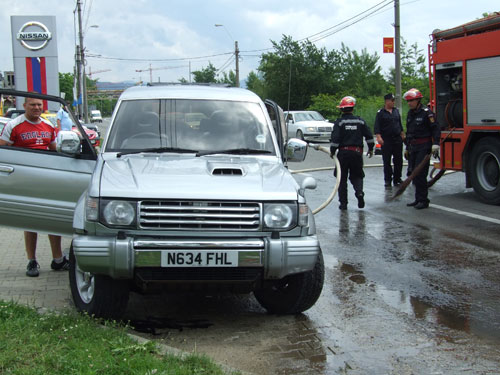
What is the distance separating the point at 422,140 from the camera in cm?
1112

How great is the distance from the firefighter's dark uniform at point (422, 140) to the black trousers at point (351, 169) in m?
0.94

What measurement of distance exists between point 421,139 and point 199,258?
25.0 ft

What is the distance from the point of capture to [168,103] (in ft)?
19.6

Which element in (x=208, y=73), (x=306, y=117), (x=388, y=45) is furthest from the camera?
(x=208, y=73)

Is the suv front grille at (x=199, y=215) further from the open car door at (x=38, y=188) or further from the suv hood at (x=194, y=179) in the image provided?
the open car door at (x=38, y=188)

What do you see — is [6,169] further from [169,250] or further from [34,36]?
[34,36]

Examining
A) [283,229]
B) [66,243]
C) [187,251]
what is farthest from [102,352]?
[66,243]

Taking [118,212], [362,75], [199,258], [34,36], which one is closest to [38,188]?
[118,212]

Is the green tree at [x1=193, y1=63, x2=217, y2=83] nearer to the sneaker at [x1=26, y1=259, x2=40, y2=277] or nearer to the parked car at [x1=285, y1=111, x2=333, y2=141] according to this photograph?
the parked car at [x1=285, y1=111, x2=333, y2=141]

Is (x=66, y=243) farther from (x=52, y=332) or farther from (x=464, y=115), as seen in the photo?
(x=464, y=115)

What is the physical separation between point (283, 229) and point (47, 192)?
92.5 inches

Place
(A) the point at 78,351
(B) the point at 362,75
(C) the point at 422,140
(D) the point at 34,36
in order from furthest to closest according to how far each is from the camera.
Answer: (B) the point at 362,75, (D) the point at 34,36, (C) the point at 422,140, (A) the point at 78,351

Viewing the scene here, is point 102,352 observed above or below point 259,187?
below

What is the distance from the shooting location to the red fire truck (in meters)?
10.8
